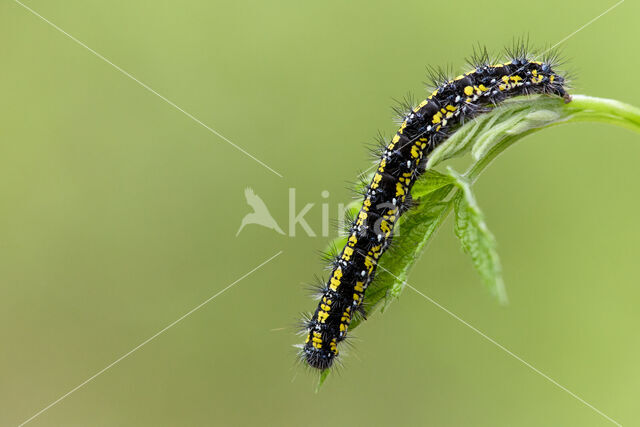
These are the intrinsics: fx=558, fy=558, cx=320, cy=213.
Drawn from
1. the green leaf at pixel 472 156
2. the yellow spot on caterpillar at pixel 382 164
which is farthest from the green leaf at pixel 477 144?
the yellow spot on caterpillar at pixel 382 164

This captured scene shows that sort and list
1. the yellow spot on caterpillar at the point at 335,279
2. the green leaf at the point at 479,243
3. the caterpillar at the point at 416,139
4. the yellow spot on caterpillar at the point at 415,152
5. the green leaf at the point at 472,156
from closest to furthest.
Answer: the green leaf at the point at 479,243, the green leaf at the point at 472,156, the caterpillar at the point at 416,139, the yellow spot on caterpillar at the point at 415,152, the yellow spot on caterpillar at the point at 335,279

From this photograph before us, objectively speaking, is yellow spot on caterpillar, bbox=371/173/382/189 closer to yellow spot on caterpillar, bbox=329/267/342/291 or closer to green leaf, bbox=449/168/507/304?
yellow spot on caterpillar, bbox=329/267/342/291

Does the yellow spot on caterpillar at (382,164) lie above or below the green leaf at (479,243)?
above

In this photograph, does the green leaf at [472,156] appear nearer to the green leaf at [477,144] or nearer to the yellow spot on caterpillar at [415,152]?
the green leaf at [477,144]

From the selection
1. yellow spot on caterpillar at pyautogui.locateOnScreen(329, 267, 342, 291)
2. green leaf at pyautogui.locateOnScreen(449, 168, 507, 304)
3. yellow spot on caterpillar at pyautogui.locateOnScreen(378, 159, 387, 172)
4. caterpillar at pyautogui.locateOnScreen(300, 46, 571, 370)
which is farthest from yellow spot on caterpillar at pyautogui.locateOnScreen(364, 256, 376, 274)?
green leaf at pyautogui.locateOnScreen(449, 168, 507, 304)

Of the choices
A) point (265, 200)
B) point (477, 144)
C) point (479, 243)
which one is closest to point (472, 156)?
point (477, 144)

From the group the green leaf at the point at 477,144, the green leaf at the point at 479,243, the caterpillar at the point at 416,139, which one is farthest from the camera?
the caterpillar at the point at 416,139

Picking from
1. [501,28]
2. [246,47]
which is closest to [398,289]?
[501,28]

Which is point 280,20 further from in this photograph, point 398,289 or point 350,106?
point 398,289
